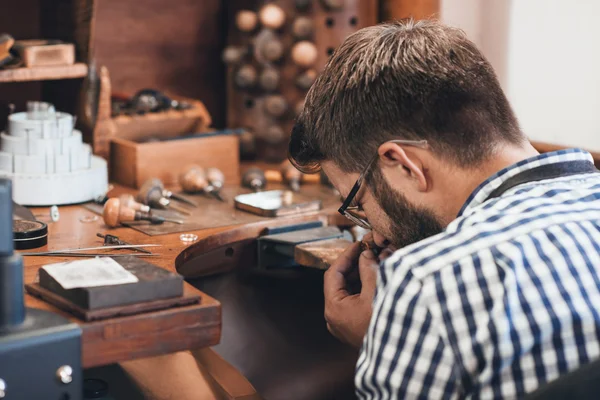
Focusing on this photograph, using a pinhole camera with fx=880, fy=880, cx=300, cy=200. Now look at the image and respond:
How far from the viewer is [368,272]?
1.59m

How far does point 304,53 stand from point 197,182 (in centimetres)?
58

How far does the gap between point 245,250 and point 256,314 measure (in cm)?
37

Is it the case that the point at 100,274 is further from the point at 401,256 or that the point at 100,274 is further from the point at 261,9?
the point at 261,9

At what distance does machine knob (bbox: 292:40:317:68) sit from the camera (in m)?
2.80

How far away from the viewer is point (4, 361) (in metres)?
1.33

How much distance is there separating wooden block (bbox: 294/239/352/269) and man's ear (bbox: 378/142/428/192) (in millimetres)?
676

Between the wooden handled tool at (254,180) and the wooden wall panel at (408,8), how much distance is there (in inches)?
27.9

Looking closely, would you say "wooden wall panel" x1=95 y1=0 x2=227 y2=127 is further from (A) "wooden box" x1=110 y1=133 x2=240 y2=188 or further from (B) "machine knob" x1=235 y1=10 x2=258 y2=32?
(A) "wooden box" x1=110 y1=133 x2=240 y2=188

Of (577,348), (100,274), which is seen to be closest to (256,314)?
(100,274)

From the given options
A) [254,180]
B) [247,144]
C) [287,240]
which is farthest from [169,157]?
[287,240]

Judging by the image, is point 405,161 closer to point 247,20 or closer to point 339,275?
point 339,275

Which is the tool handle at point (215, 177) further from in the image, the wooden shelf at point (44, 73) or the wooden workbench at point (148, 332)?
the wooden workbench at point (148, 332)

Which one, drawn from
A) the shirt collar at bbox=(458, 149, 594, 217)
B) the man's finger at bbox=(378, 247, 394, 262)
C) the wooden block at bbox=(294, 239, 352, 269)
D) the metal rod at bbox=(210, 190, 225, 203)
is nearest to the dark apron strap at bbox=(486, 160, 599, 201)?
the shirt collar at bbox=(458, 149, 594, 217)

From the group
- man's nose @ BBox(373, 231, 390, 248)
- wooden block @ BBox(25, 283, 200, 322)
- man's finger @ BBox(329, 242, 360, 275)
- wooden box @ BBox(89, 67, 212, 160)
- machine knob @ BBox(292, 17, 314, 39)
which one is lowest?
wooden block @ BBox(25, 283, 200, 322)
